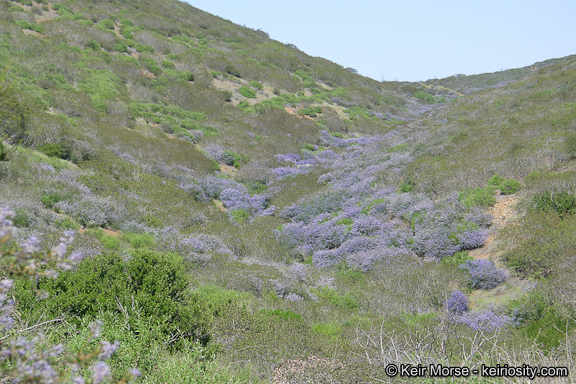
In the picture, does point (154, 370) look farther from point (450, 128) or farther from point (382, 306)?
point (450, 128)

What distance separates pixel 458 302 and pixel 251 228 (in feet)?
23.0

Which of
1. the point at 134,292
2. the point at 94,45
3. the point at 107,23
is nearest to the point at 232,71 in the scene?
the point at 107,23

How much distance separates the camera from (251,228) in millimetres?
12711

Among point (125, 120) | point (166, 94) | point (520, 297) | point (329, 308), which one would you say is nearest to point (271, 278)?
point (329, 308)

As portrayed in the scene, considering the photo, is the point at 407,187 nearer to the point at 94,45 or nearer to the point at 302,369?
the point at 302,369

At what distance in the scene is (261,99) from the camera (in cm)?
2611

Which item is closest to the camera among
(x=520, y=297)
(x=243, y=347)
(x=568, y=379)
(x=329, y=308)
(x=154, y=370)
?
(x=568, y=379)

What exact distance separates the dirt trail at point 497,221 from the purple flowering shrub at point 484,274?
404 millimetres

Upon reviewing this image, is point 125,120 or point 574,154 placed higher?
point 125,120

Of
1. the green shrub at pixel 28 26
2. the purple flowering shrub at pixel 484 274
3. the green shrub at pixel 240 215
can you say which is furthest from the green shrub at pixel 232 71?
the purple flowering shrub at pixel 484 274

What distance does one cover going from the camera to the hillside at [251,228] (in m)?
4.27

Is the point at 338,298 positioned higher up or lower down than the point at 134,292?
lower down

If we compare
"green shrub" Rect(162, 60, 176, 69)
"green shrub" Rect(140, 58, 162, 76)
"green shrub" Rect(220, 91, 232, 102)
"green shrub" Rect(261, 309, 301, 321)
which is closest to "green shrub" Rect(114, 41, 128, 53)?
"green shrub" Rect(140, 58, 162, 76)

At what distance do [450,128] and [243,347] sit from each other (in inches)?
588
